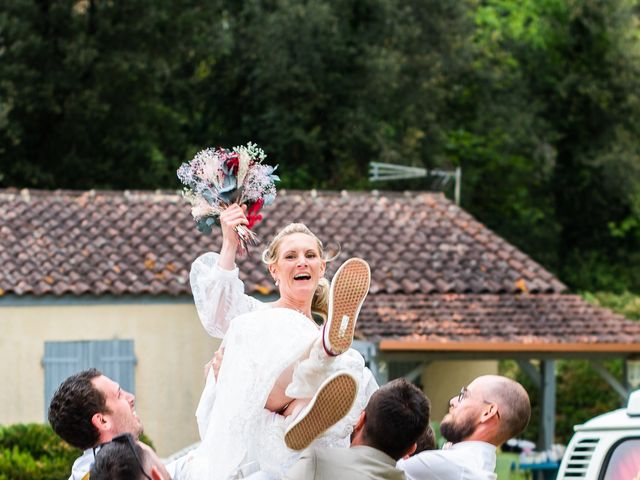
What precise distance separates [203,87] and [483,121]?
22.7ft

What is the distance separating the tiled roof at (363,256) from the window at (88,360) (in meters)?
0.87

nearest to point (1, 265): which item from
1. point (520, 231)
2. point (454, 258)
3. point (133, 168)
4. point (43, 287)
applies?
point (43, 287)

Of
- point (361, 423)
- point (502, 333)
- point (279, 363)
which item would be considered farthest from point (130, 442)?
point (502, 333)

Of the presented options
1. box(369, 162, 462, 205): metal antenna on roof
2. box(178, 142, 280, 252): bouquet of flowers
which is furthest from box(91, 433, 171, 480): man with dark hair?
box(369, 162, 462, 205): metal antenna on roof

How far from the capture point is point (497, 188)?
3634 centimetres

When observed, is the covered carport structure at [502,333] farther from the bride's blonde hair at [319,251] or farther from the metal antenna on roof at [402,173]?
the bride's blonde hair at [319,251]

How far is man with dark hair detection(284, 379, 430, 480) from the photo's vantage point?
483 cm

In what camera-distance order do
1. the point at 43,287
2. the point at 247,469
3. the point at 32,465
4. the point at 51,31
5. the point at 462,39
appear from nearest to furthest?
the point at 247,469 → the point at 32,465 → the point at 43,287 → the point at 51,31 → the point at 462,39

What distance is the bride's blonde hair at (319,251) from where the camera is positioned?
5.56 metres

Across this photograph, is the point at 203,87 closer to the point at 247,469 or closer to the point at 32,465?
the point at 32,465

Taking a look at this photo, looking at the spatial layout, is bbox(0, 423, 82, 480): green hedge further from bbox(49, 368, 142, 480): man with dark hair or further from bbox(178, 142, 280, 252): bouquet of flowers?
bbox(49, 368, 142, 480): man with dark hair

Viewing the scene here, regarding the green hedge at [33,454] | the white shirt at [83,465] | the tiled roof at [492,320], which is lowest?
the green hedge at [33,454]

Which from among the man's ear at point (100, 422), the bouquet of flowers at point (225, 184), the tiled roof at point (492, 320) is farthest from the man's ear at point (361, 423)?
the tiled roof at point (492, 320)

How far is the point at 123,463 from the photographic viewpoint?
4.67 metres
